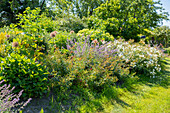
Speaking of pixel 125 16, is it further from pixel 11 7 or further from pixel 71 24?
pixel 11 7

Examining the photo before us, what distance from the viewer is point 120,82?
4.80 meters

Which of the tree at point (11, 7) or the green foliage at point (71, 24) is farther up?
the tree at point (11, 7)

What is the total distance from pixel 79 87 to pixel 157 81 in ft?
11.6

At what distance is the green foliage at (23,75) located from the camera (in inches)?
103

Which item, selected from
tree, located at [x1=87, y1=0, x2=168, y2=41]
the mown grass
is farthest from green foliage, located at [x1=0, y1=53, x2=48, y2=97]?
tree, located at [x1=87, y1=0, x2=168, y2=41]

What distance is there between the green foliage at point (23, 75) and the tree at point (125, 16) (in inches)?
308

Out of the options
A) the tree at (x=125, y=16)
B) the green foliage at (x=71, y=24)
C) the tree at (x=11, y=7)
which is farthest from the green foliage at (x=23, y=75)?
the tree at (x=11, y=7)

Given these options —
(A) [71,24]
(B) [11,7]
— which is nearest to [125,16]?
(A) [71,24]

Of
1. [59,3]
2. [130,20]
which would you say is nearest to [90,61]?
[130,20]

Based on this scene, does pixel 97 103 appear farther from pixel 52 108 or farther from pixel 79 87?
pixel 52 108

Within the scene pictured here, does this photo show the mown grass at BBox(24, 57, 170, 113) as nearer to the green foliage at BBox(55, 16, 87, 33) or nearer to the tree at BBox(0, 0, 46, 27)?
the green foliage at BBox(55, 16, 87, 33)

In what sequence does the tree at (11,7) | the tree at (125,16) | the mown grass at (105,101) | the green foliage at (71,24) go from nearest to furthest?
the mown grass at (105,101), the green foliage at (71,24), the tree at (125,16), the tree at (11,7)

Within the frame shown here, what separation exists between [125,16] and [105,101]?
9213 millimetres

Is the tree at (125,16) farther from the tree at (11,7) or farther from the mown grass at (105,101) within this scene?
the tree at (11,7)
